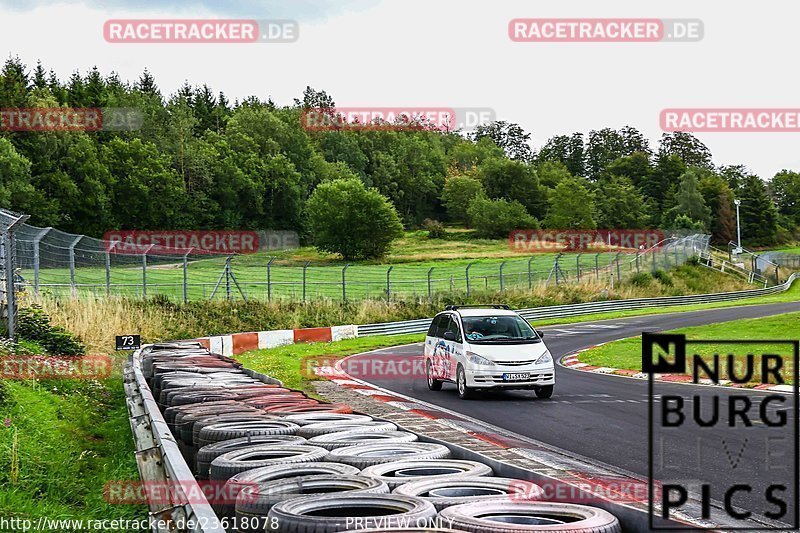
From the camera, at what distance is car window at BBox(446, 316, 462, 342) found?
57.6 feet

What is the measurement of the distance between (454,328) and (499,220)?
97.5 m

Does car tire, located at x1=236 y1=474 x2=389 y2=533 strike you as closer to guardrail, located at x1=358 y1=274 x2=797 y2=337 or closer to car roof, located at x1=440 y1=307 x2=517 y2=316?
car roof, located at x1=440 y1=307 x2=517 y2=316

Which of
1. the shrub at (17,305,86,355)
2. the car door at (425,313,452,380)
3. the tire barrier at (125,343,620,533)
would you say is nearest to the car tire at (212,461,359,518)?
the tire barrier at (125,343,620,533)

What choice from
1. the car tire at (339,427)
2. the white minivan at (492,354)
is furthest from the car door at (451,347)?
the car tire at (339,427)

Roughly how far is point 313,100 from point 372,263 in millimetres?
92838

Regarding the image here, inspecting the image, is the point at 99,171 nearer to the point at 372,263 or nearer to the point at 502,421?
the point at 372,263

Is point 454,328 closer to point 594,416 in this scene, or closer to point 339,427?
point 594,416

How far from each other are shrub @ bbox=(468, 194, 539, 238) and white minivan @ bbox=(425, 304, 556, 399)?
96.0 metres

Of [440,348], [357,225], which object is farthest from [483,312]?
[357,225]

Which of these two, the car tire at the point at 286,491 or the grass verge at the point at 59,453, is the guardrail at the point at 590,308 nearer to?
the grass verge at the point at 59,453

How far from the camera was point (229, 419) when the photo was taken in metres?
7.96

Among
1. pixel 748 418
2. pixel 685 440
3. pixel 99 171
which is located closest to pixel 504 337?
pixel 748 418

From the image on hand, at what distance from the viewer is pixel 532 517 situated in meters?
4.63

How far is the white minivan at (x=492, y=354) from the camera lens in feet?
54.8
